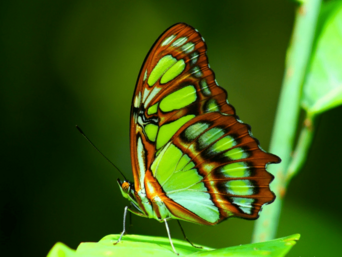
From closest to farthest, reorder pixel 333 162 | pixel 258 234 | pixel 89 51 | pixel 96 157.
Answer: pixel 258 234
pixel 333 162
pixel 96 157
pixel 89 51

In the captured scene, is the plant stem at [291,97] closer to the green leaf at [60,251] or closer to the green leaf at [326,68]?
the green leaf at [326,68]

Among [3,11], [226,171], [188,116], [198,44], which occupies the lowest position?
[226,171]

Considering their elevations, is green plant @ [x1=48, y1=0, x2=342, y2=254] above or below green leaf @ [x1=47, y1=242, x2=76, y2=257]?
above

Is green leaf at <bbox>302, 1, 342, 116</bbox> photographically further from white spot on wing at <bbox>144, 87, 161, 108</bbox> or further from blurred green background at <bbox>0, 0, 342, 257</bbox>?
blurred green background at <bbox>0, 0, 342, 257</bbox>

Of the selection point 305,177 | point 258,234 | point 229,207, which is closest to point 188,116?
point 229,207

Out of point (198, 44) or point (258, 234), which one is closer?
point (258, 234)

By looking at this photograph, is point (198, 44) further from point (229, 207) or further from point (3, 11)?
point (3, 11)

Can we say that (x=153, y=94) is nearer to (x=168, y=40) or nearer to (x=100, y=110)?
(x=168, y=40)

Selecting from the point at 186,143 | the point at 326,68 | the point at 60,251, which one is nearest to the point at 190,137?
the point at 186,143

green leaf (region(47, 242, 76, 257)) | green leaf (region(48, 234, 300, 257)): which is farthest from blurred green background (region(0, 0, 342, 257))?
green leaf (region(47, 242, 76, 257))
